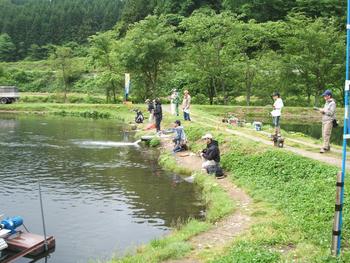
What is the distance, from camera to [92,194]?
18.9m

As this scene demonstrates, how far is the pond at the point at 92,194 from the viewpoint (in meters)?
13.9

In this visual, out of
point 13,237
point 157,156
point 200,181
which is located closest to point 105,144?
point 157,156

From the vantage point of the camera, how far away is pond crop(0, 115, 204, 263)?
13.9 meters

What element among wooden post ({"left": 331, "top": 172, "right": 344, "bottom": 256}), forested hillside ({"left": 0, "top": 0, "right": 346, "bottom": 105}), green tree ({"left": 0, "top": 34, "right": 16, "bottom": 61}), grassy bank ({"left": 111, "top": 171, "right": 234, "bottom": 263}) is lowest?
grassy bank ({"left": 111, "top": 171, "right": 234, "bottom": 263})

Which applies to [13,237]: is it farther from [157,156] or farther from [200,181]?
[157,156]

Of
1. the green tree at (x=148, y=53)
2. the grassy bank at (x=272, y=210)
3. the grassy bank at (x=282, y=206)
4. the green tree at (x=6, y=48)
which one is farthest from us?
the green tree at (x=6, y=48)

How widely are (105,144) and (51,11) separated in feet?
392

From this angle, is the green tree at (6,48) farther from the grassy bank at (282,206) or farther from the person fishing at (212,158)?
the person fishing at (212,158)

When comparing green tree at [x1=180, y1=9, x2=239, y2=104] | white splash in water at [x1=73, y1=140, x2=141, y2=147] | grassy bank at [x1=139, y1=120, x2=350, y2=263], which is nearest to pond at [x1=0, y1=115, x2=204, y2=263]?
white splash in water at [x1=73, y1=140, x2=141, y2=147]

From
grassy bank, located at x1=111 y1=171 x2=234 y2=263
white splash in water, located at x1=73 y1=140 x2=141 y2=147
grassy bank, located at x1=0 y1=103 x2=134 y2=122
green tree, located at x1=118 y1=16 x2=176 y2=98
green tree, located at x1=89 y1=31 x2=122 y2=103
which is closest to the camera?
grassy bank, located at x1=111 y1=171 x2=234 y2=263

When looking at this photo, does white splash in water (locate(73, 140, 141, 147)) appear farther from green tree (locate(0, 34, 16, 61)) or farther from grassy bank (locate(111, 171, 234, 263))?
green tree (locate(0, 34, 16, 61))

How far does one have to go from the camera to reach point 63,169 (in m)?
23.8

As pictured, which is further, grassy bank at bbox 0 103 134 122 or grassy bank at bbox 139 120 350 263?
grassy bank at bbox 0 103 134 122

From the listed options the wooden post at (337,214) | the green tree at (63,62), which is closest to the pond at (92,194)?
the wooden post at (337,214)
